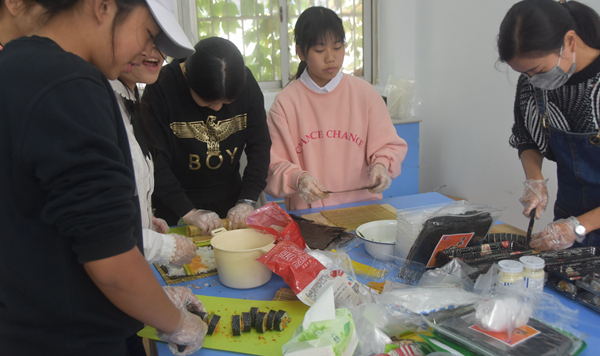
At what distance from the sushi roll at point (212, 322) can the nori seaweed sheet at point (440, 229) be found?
555 millimetres

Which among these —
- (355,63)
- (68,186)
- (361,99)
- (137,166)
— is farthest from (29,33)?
(355,63)

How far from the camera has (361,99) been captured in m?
2.00

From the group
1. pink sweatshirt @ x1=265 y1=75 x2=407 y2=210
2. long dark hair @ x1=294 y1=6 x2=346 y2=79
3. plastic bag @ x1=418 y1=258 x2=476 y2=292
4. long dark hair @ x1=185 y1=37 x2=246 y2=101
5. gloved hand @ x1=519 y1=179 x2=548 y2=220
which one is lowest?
plastic bag @ x1=418 y1=258 x2=476 y2=292

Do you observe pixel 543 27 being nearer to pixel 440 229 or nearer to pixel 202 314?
pixel 440 229

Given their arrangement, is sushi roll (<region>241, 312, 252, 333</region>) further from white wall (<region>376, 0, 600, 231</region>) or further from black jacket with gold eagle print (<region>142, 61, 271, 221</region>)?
white wall (<region>376, 0, 600, 231</region>)

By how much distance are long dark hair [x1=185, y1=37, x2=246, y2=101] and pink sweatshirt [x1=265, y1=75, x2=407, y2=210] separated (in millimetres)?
470

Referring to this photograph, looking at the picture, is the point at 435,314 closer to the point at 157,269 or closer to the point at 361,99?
the point at 157,269

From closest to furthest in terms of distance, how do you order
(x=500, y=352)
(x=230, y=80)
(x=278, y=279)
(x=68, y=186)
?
(x=68, y=186) < (x=500, y=352) < (x=278, y=279) < (x=230, y=80)

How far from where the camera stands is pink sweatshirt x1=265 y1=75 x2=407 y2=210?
1.94 metres

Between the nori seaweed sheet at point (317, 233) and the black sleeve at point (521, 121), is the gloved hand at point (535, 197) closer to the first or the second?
the black sleeve at point (521, 121)

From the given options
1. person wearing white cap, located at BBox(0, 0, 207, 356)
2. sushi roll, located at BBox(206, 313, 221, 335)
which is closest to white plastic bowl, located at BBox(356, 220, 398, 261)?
sushi roll, located at BBox(206, 313, 221, 335)

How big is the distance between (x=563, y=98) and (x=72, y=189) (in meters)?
1.56

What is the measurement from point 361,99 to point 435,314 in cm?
136

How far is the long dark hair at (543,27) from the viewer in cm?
123
